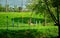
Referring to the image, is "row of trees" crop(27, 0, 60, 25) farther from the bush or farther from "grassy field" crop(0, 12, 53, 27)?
"grassy field" crop(0, 12, 53, 27)

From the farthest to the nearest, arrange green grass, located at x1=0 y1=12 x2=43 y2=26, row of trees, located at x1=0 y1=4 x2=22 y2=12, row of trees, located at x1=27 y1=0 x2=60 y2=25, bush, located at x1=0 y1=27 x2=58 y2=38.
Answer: row of trees, located at x1=0 y1=4 x2=22 y2=12 → green grass, located at x1=0 y1=12 x2=43 y2=26 → bush, located at x1=0 y1=27 x2=58 y2=38 → row of trees, located at x1=27 y1=0 x2=60 y2=25

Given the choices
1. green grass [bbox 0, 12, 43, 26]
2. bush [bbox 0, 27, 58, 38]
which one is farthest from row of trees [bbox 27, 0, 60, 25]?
green grass [bbox 0, 12, 43, 26]

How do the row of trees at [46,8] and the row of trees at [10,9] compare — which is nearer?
the row of trees at [46,8]

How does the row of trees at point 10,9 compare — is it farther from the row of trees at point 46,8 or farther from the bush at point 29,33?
the row of trees at point 46,8

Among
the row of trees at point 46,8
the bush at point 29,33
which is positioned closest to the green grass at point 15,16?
the bush at point 29,33

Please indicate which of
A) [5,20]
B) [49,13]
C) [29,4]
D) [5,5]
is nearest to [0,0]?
[5,5]

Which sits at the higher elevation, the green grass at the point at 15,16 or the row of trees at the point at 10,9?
the row of trees at the point at 10,9

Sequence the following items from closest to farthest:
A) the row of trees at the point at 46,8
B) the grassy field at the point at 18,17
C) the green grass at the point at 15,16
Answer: the row of trees at the point at 46,8 → the grassy field at the point at 18,17 → the green grass at the point at 15,16

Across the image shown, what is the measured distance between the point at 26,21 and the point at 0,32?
18.0ft

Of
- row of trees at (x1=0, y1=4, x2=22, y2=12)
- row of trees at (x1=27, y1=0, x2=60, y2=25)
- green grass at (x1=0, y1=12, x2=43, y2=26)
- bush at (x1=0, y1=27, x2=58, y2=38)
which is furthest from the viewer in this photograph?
row of trees at (x1=0, y1=4, x2=22, y2=12)

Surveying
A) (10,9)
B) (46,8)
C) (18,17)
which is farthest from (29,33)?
(18,17)

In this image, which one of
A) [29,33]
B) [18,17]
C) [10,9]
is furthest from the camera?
[18,17]

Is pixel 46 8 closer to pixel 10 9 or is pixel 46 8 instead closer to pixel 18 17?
pixel 10 9

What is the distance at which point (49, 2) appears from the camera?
611 inches
